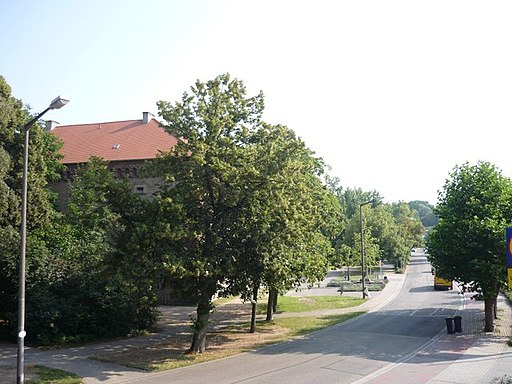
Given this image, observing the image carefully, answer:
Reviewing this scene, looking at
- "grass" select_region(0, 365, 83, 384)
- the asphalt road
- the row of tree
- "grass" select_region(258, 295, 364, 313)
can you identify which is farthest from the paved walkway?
"grass" select_region(258, 295, 364, 313)

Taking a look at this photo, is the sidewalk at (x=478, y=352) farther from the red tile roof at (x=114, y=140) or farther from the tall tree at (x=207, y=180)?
the red tile roof at (x=114, y=140)

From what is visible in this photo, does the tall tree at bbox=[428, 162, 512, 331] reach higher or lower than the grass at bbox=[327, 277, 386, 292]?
higher

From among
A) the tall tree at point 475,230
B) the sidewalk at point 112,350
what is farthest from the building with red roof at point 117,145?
the tall tree at point 475,230

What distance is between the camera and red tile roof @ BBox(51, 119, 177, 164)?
41.5 meters

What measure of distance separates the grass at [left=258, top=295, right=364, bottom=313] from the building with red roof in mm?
13196

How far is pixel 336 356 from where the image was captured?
20.2 meters

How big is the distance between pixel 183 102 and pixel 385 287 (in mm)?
37554

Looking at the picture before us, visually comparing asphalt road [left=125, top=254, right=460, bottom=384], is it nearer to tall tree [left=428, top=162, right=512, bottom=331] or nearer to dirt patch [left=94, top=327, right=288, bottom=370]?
dirt patch [left=94, top=327, right=288, bottom=370]

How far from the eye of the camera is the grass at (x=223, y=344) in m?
19.3

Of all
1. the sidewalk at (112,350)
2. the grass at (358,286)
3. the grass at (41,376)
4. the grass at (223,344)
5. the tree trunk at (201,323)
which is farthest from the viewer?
the grass at (358,286)

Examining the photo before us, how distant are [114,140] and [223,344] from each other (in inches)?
1058

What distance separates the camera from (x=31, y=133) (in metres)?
33.8

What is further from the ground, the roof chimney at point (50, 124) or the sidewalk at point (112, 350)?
the roof chimney at point (50, 124)

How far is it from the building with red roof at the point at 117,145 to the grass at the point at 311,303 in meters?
13.2
